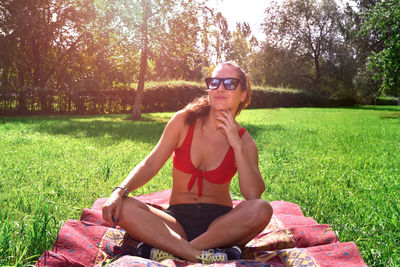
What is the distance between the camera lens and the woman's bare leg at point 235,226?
248cm

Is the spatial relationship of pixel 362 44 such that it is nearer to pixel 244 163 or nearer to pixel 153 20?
pixel 153 20

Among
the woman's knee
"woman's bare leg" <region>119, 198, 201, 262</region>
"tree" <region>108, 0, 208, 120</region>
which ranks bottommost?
"woman's bare leg" <region>119, 198, 201, 262</region>

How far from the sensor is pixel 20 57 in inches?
822

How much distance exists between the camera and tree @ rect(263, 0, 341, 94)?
128 feet

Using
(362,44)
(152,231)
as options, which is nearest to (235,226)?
(152,231)

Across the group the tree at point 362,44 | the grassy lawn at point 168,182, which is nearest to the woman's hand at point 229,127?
the grassy lawn at point 168,182

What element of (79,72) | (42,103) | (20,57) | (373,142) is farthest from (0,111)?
(373,142)

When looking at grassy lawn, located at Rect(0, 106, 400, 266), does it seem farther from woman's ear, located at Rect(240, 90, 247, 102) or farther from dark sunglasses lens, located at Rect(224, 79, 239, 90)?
dark sunglasses lens, located at Rect(224, 79, 239, 90)

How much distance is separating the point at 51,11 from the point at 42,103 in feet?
23.4

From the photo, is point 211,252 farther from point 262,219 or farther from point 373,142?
point 373,142

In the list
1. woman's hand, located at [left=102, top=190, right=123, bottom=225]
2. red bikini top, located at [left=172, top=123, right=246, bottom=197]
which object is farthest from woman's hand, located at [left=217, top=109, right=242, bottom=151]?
woman's hand, located at [left=102, top=190, right=123, bottom=225]

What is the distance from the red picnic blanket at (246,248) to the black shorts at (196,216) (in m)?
0.38

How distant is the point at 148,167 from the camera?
2.86 meters

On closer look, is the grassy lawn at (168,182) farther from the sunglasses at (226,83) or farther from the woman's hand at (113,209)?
the sunglasses at (226,83)
